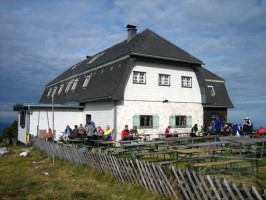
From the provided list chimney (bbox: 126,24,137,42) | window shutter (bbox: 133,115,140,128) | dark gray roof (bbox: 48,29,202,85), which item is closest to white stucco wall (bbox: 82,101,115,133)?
window shutter (bbox: 133,115,140,128)

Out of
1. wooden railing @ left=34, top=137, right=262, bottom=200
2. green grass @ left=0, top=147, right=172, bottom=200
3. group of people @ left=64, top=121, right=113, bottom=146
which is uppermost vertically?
group of people @ left=64, top=121, right=113, bottom=146

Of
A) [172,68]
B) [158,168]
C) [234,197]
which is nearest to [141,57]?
[172,68]

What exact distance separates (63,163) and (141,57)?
10150mm

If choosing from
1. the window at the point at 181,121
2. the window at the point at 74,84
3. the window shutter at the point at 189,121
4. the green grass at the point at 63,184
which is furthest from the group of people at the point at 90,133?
the window shutter at the point at 189,121

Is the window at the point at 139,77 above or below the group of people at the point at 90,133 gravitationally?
above

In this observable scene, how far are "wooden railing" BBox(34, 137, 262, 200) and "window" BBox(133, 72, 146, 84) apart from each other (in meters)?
10.2

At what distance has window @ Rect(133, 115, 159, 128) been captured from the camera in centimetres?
2051

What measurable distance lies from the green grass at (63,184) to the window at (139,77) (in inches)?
372

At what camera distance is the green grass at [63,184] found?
761 cm

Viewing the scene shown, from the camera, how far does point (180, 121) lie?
22.6 m

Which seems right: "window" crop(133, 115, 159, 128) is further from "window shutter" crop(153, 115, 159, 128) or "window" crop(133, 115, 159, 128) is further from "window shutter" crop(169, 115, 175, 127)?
"window shutter" crop(169, 115, 175, 127)

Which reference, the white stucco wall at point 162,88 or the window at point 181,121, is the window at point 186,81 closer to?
the white stucco wall at point 162,88

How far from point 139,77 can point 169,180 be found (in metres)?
14.2

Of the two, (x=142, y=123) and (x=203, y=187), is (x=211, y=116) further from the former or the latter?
(x=203, y=187)
